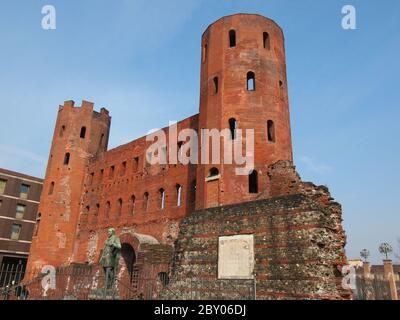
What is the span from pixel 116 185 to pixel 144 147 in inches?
157

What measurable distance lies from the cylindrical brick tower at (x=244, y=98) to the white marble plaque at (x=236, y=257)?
3253 mm

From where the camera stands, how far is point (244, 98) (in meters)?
16.9

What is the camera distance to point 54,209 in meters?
27.2

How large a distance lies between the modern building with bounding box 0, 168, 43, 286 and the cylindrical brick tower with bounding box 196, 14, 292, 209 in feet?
78.2

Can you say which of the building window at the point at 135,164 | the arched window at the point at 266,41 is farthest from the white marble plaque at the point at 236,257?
the building window at the point at 135,164

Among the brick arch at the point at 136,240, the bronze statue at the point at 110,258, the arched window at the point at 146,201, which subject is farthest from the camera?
the arched window at the point at 146,201

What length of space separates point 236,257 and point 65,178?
67.4 feet

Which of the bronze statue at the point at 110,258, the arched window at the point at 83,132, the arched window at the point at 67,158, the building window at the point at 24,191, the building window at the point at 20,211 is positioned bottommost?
the bronze statue at the point at 110,258

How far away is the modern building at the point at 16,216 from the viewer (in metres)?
32.8

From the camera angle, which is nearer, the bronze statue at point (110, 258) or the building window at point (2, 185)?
the bronze statue at point (110, 258)

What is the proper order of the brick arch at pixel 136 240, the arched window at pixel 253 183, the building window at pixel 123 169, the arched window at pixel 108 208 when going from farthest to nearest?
the building window at pixel 123 169 → the arched window at pixel 108 208 → the brick arch at pixel 136 240 → the arched window at pixel 253 183

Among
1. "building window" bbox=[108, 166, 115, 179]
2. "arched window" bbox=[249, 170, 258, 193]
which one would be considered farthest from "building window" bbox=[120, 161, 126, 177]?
"arched window" bbox=[249, 170, 258, 193]

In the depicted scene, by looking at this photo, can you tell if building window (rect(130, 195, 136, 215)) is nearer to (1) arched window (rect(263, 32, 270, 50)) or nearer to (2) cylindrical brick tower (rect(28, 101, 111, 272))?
(2) cylindrical brick tower (rect(28, 101, 111, 272))

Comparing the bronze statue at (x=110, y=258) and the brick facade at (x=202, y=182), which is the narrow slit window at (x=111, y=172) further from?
the bronze statue at (x=110, y=258)
